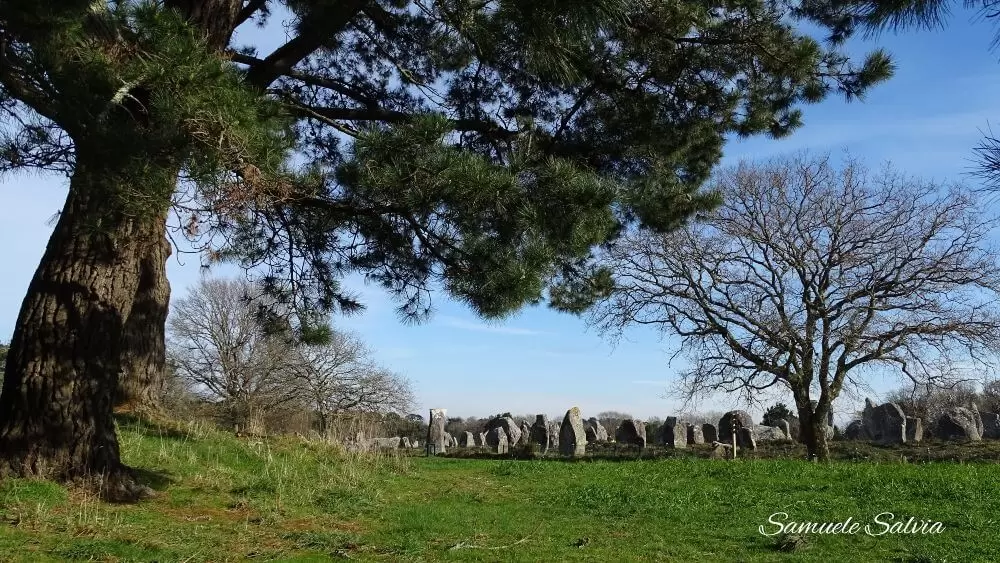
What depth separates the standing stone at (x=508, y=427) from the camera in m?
25.4

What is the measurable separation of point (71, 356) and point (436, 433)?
1664 cm

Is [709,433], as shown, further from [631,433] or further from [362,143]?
[362,143]

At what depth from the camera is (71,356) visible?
5.27m

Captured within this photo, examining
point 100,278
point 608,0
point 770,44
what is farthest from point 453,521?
point 770,44

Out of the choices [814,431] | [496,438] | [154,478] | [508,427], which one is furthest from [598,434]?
[154,478]

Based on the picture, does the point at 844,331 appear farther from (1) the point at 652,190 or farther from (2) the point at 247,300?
(2) the point at 247,300

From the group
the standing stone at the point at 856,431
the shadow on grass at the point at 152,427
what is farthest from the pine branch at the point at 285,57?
the standing stone at the point at 856,431

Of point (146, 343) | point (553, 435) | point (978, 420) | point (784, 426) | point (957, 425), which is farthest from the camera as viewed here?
point (784, 426)

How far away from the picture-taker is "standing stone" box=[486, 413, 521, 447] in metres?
25.4

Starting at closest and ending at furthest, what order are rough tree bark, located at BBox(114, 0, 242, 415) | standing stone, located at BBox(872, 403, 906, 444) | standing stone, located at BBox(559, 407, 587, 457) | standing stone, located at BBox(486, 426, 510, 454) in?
rough tree bark, located at BBox(114, 0, 242, 415), standing stone, located at BBox(559, 407, 587, 457), standing stone, located at BBox(872, 403, 906, 444), standing stone, located at BBox(486, 426, 510, 454)

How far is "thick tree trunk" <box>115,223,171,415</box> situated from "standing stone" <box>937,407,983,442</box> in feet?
63.5

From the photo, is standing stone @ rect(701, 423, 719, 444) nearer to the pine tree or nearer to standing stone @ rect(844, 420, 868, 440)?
standing stone @ rect(844, 420, 868, 440)

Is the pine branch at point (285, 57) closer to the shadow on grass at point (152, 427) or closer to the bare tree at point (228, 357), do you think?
the shadow on grass at point (152, 427)
